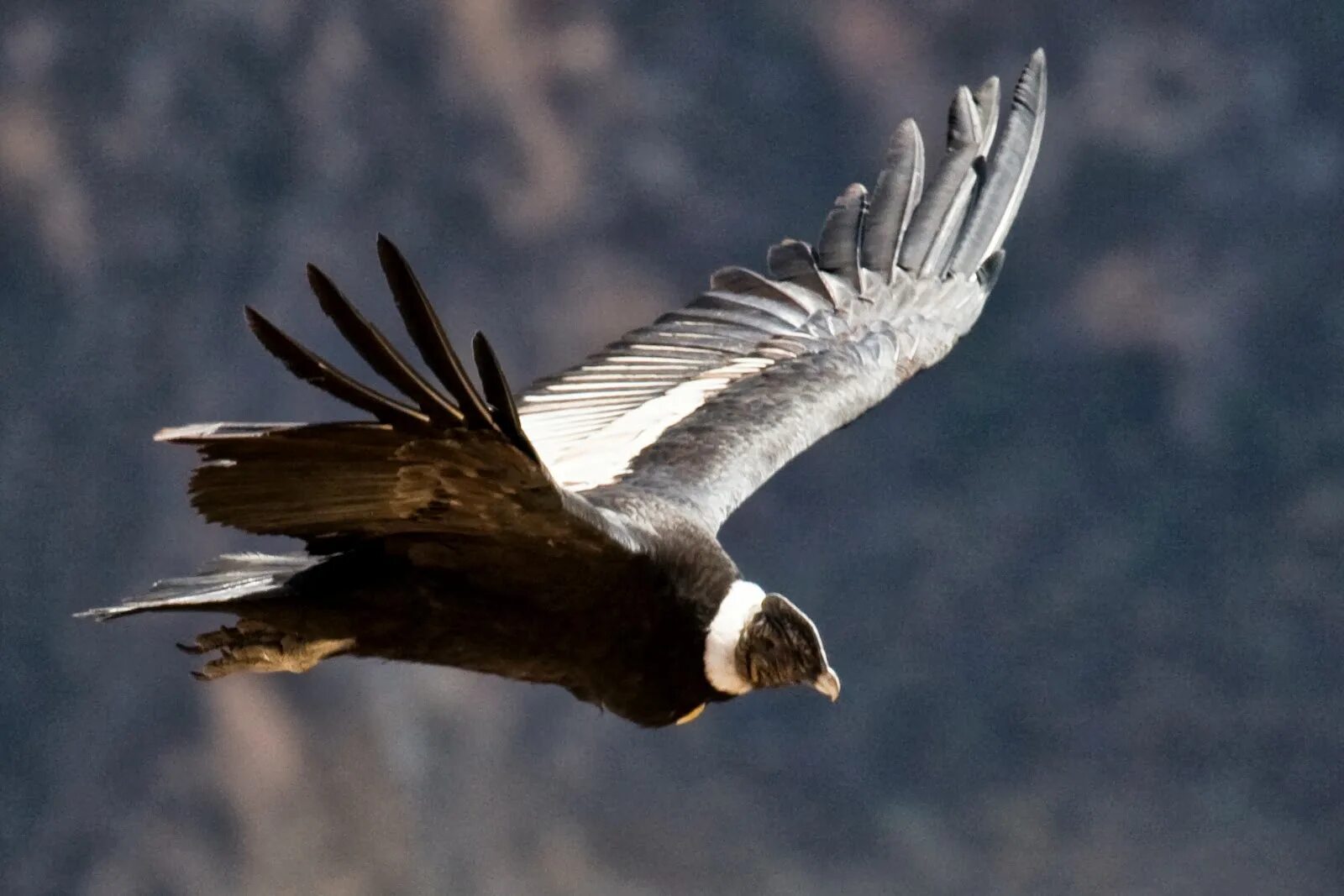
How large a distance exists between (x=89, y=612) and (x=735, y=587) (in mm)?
1512

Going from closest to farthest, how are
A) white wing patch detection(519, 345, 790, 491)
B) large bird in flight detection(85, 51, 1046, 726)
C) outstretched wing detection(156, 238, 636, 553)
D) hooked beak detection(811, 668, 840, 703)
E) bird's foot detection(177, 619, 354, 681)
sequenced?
1. outstretched wing detection(156, 238, 636, 553)
2. large bird in flight detection(85, 51, 1046, 726)
3. hooked beak detection(811, 668, 840, 703)
4. bird's foot detection(177, 619, 354, 681)
5. white wing patch detection(519, 345, 790, 491)

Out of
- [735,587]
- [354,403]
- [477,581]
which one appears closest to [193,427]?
[354,403]

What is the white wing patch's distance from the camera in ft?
19.8

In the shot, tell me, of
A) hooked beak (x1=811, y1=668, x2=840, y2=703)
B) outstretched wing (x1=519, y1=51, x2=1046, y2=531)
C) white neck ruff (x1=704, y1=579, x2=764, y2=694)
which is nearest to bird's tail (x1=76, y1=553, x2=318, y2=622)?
white neck ruff (x1=704, y1=579, x2=764, y2=694)

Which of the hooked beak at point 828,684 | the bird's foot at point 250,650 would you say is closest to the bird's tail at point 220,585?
the bird's foot at point 250,650

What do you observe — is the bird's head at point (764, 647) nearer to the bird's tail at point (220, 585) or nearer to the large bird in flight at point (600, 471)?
the large bird in flight at point (600, 471)

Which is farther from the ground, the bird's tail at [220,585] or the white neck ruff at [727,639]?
the bird's tail at [220,585]

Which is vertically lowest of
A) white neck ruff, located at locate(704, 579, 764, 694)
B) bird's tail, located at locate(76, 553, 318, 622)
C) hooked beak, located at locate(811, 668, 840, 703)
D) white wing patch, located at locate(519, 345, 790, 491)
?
hooked beak, located at locate(811, 668, 840, 703)

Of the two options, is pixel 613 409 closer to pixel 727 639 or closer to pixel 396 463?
pixel 727 639

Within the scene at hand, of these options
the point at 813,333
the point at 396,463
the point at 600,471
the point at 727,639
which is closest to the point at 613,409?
the point at 600,471

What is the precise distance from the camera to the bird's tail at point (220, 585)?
15.9ft

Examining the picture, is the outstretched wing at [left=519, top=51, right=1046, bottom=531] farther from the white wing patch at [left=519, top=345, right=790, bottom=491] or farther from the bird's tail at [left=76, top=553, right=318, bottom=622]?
the bird's tail at [left=76, top=553, right=318, bottom=622]

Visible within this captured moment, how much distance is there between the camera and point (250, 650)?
507 cm

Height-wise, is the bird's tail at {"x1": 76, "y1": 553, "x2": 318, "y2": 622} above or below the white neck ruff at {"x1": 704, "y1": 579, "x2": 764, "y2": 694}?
above
